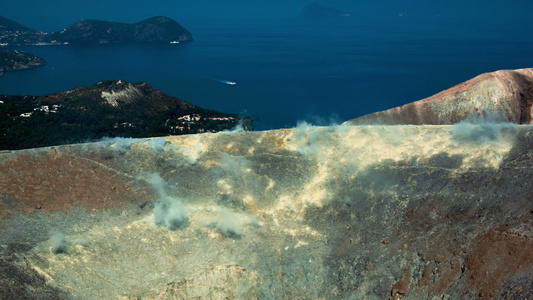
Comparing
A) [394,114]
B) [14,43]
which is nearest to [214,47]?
[14,43]

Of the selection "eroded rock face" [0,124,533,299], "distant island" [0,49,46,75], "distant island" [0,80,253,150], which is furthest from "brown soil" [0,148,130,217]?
"distant island" [0,49,46,75]

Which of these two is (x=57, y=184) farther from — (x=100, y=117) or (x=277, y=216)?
(x=100, y=117)

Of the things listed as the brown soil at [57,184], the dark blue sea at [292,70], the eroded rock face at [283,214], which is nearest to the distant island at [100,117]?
the dark blue sea at [292,70]

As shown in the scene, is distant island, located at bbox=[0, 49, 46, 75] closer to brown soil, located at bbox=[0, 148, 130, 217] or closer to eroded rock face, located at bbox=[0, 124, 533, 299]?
brown soil, located at bbox=[0, 148, 130, 217]

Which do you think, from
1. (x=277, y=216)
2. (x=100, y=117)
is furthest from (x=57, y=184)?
(x=100, y=117)

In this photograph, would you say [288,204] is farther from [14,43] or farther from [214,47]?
[14,43]

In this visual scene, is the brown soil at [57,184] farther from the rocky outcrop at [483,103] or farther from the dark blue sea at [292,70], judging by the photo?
the dark blue sea at [292,70]
